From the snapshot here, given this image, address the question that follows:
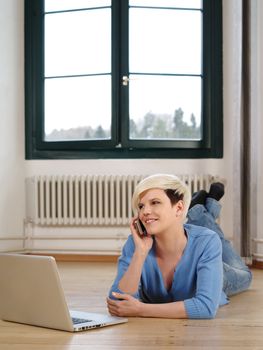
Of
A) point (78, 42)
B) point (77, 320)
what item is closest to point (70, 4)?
point (78, 42)

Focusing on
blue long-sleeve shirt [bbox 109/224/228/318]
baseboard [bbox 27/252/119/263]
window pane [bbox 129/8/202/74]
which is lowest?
baseboard [bbox 27/252/119/263]

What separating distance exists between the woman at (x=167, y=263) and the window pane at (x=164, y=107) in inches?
114

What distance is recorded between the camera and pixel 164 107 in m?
5.88

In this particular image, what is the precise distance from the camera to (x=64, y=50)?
19.4 feet

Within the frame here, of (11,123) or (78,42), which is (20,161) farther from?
(78,42)

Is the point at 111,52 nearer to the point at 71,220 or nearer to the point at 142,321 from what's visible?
the point at 71,220

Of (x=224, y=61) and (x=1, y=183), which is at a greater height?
(x=224, y=61)

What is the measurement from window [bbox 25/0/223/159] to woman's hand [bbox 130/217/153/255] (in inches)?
118

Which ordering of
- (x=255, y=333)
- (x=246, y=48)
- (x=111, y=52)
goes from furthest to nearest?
1. (x=111, y=52)
2. (x=246, y=48)
3. (x=255, y=333)

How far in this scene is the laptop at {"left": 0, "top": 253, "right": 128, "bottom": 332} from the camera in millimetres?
2543

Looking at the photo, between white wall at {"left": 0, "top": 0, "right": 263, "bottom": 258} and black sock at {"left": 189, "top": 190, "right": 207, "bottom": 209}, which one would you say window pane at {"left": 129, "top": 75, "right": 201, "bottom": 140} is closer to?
white wall at {"left": 0, "top": 0, "right": 263, "bottom": 258}

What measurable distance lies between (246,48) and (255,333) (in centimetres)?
312

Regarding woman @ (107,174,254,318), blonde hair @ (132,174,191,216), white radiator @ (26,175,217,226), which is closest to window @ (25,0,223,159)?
white radiator @ (26,175,217,226)

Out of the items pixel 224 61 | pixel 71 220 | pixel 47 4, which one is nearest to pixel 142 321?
pixel 71 220
